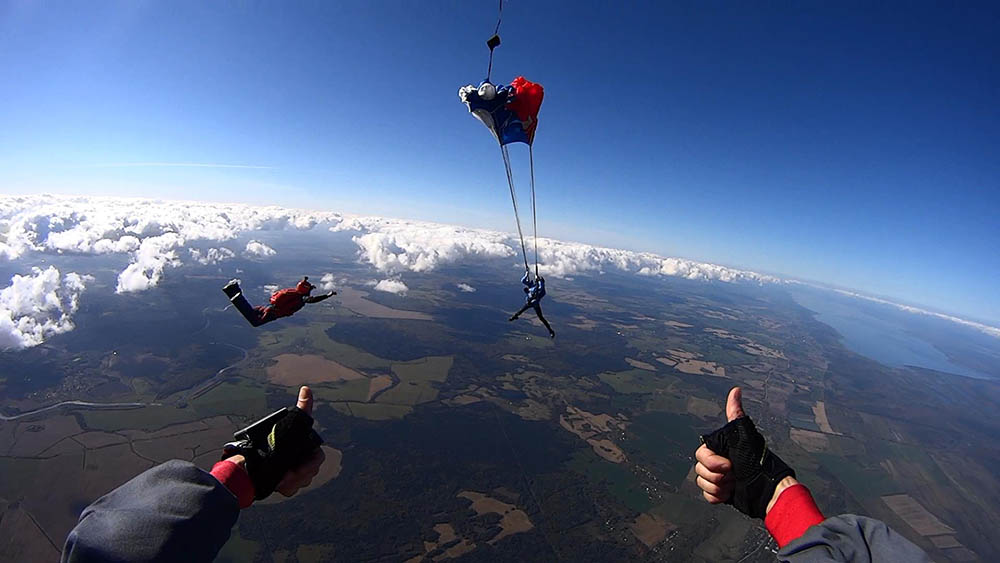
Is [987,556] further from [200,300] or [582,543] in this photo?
[200,300]

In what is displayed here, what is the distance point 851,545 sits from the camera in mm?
2133

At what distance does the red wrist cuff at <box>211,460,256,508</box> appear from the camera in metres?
2.91

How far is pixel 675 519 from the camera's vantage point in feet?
175

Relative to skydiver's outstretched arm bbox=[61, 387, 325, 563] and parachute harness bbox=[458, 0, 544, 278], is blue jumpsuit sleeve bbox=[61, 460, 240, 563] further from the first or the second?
parachute harness bbox=[458, 0, 544, 278]

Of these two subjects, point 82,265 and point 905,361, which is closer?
point 905,361

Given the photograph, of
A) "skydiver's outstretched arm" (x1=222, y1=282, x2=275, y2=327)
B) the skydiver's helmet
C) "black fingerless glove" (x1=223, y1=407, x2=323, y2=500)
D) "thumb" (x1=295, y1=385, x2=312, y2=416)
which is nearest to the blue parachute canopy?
the skydiver's helmet

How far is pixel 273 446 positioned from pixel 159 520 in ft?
3.75

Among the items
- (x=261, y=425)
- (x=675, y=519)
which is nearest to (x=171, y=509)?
(x=261, y=425)

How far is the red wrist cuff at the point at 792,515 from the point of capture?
288 cm

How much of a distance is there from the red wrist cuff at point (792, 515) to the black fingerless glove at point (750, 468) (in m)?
0.10

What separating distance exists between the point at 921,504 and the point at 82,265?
33182 centimetres

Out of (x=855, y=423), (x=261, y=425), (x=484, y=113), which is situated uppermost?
(x=484, y=113)

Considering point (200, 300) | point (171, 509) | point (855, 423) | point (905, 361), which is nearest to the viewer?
point (171, 509)

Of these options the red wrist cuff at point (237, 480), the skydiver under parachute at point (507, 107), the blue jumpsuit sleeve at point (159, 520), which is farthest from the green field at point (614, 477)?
the blue jumpsuit sleeve at point (159, 520)
